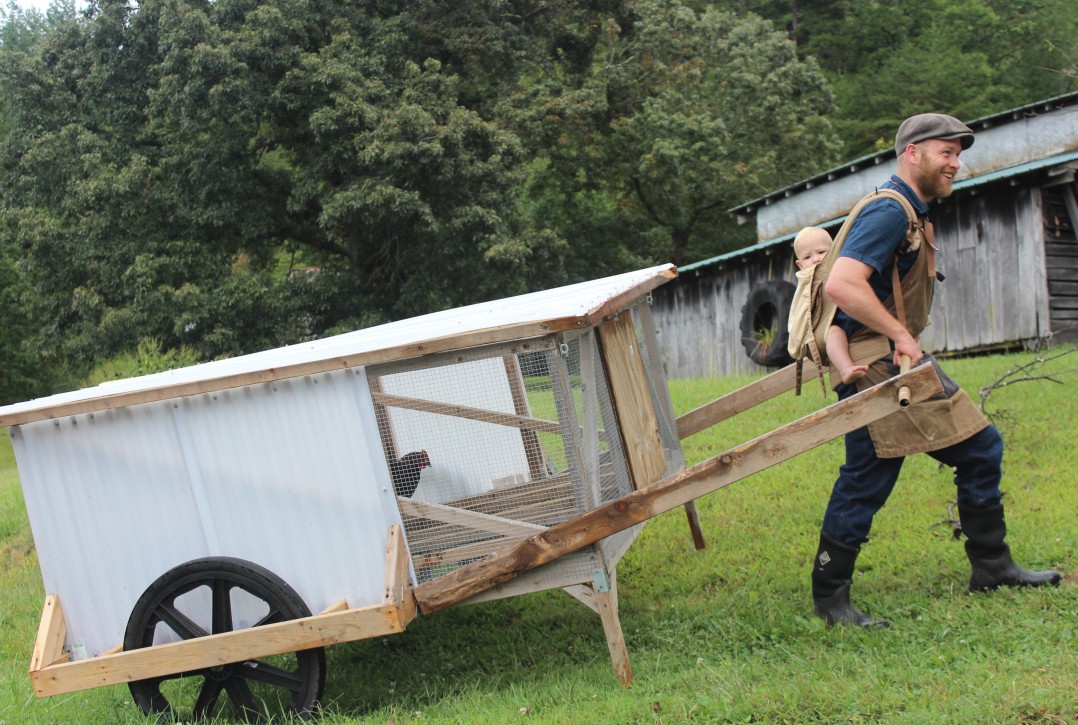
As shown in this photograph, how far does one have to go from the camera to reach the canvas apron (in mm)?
4531

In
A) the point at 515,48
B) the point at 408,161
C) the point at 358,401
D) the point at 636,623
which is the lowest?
the point at 636,623

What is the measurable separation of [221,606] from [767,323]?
17.3m

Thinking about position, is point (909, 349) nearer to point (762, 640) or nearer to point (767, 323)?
point (762, 640)

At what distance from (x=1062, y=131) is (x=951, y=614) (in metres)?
16.2

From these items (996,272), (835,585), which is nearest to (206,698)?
(835,585)

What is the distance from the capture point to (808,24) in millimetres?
45500

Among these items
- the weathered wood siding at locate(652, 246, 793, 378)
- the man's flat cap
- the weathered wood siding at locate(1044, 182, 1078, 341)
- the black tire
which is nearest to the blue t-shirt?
the man's flat cap

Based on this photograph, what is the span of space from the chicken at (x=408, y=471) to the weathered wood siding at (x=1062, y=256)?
13142mm

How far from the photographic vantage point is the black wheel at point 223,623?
15.1 feet

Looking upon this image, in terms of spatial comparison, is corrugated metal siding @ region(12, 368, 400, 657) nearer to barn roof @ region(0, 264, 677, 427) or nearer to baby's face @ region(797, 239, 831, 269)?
barn roof @ region(0, 264, 677, 427)

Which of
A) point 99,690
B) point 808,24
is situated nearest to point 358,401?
point 99,690

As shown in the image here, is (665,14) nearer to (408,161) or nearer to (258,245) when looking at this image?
(408,161)

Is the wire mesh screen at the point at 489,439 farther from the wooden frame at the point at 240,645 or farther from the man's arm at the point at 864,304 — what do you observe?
the man's arm at the point at 864,304

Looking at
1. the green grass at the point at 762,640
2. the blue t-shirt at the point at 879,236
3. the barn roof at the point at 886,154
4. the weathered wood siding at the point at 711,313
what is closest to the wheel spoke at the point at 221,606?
the green grass at the point at 762,640
